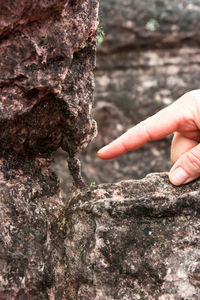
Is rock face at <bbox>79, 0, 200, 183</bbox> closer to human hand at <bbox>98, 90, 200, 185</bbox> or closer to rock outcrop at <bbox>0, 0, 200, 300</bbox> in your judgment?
human hand at <bbox>98, 90, 200, 185</bbox>

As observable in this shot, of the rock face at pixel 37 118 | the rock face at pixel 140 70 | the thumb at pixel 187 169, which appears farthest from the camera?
the rock face at pixel 140 70

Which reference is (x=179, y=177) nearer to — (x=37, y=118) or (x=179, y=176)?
(x=179, y=176)

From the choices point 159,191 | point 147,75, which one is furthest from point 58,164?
point 159,191

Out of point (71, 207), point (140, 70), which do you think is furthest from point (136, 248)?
point (140, 70)

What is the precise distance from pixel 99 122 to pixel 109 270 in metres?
2.03

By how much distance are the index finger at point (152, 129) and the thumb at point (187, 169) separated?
0.31 feet

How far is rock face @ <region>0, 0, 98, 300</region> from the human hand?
0.48ft

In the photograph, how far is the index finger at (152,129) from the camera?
0.97 m

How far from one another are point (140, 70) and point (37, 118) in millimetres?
2132

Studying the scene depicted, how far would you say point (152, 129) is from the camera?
38.8 inches

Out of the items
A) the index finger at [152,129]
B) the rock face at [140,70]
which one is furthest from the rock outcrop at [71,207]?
the rock face at [140,70]

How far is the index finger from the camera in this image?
3.18 feet

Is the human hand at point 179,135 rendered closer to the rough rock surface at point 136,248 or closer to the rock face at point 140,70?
the rough rock surface at point 136,248

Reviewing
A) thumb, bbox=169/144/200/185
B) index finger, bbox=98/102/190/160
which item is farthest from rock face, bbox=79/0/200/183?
thumb, bbox=169/144/200/185
